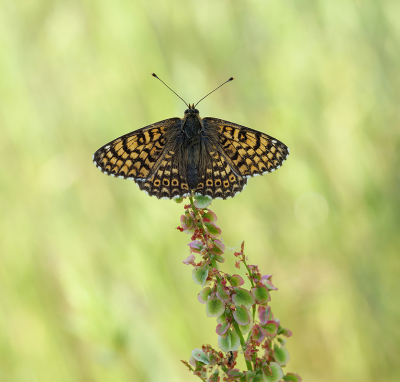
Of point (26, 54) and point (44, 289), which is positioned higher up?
point (26, 54)

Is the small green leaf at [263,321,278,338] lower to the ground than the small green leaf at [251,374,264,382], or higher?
higher

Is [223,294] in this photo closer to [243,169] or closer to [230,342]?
[230,342]

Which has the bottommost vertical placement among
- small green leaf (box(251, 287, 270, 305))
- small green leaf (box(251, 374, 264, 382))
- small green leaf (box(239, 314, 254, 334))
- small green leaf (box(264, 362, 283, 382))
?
small green leaf (box(251, 374, 264, 382))

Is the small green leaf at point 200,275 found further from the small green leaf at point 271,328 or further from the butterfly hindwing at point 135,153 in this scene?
the butterfly hindwing at point 135,153

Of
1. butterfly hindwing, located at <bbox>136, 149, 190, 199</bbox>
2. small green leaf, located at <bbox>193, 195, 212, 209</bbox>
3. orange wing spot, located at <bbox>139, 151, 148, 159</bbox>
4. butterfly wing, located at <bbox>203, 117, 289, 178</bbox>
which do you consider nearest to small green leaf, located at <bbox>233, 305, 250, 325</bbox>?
small green leaf, located at <bbox>193, 195, 212, 209</bbox>

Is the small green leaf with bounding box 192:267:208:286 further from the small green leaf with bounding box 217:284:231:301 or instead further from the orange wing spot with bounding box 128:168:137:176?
the orange wing spot with bounding box 128:168:137:176

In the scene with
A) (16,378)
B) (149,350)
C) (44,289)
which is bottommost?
(16,378)

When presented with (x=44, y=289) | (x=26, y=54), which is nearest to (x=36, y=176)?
(x=44, y=289)

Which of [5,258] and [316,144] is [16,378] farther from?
[316,144]
